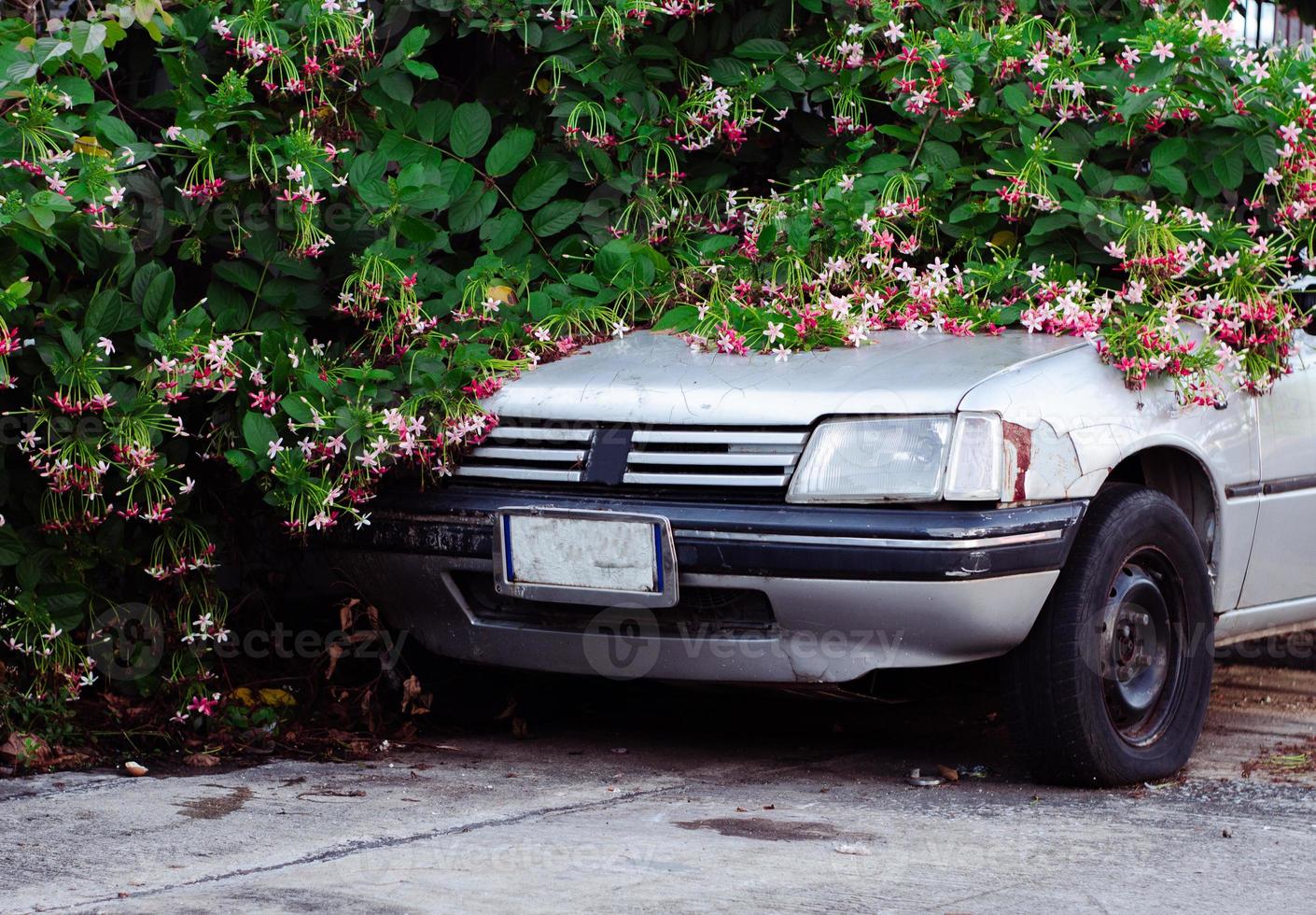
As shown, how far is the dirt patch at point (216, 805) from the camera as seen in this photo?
3500 millimetres

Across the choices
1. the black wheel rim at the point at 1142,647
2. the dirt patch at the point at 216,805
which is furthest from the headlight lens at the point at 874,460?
the dirt patch at the point at 216,805

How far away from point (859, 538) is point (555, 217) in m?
1.62

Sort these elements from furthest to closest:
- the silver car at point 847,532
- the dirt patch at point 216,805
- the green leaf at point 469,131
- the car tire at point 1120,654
A: 1. the green leaf at point 469,131
2. the car tire at point 1120,654
3. the silver car at point 847,532
4. the dirt patch at point 216,805

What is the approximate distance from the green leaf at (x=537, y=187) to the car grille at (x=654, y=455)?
983 mm

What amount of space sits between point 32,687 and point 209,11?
167 cm

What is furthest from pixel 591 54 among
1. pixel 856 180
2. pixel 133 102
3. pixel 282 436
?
pixel 282 436

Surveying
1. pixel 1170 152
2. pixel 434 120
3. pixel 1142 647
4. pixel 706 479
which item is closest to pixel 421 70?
pixel 434 120

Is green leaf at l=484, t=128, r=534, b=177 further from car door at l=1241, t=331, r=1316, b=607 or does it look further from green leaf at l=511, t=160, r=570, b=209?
car door at l=1241, t=331, r=1316, b=607

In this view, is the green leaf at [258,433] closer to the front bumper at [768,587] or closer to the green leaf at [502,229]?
the front bumper at [768,587]

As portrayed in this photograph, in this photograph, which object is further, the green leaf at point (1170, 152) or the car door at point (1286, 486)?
the green leaf at point (1170, 152)

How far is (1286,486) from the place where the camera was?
4.44 metres

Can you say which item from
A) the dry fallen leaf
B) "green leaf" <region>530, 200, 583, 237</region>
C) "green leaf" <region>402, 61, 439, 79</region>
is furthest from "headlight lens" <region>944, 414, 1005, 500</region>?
"green leaf" <region>402, 61, 439, 79</region>

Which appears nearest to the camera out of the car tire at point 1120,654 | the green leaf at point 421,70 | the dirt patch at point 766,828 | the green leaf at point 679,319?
the dirt patch at point 766,828

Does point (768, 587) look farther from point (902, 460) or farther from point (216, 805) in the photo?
point (216, 805)
